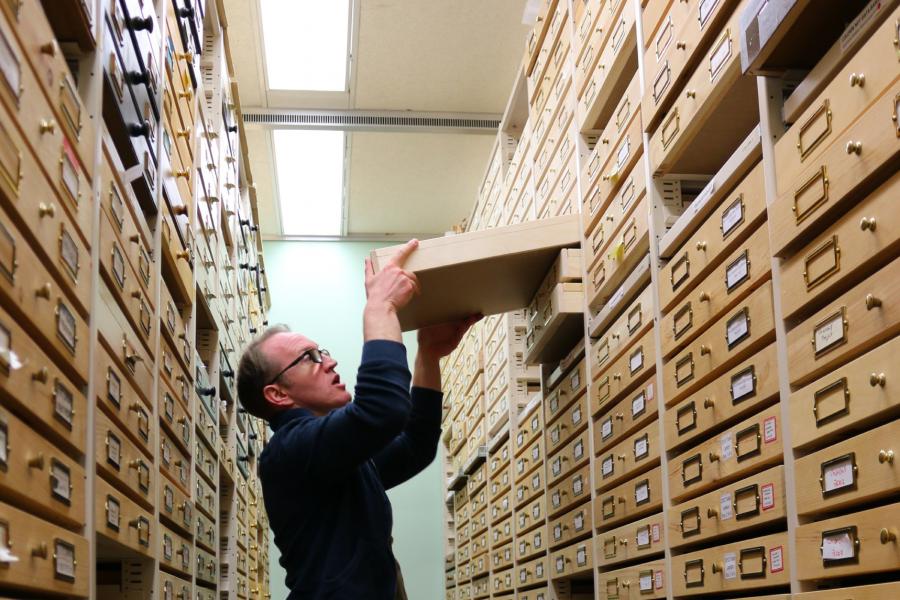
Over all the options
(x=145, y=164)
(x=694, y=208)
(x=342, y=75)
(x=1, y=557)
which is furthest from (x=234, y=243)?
(x=1, y=557)

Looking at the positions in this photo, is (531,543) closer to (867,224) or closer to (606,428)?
(606,428)

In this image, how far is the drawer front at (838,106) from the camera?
1.92 m

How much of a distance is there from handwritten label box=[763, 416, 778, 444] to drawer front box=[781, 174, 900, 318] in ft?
0.87

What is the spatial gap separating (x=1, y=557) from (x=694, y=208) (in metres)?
2.01

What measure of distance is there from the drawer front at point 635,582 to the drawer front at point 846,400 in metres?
1.07

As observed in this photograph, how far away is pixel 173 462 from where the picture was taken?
12.7 ft

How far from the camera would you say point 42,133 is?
2.07 m

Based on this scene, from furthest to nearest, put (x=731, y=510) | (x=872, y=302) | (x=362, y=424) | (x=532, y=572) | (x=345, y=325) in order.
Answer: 1. (x=345, y=325)
2. (x=532, y=572)
3. (x=731, y=510)
4. (x=362, y=424)
5. (x=872, y=302)

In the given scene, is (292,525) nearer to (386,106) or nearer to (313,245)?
(386,106)

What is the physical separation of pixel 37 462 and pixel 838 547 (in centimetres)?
154

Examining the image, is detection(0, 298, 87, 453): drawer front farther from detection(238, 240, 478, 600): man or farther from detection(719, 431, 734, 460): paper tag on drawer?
detection(719, 431, 734, 460): paper tag on drawer

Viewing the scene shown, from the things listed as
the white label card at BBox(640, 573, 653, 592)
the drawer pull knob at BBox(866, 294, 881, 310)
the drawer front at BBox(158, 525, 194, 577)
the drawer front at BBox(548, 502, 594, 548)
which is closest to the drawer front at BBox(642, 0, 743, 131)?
the drawer pull knob at BBox(866, 294, 881, 310)

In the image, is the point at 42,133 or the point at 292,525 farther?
the point at 292,525

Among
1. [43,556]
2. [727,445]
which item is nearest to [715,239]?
[727,445]
